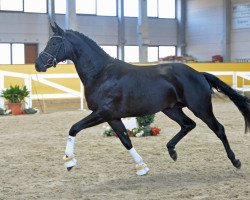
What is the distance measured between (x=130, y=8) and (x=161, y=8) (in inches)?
105

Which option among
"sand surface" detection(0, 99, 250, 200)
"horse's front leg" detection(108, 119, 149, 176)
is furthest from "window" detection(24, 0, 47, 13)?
"horse's front leg" detection(108, 119, 149, 176)

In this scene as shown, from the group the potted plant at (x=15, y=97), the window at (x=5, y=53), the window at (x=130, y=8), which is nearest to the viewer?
the potted plant at (x=15, y=97)

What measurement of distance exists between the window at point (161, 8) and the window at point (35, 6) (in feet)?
24.7

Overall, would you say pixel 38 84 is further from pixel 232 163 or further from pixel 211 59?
pixel 211 59

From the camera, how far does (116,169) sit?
6492 mm

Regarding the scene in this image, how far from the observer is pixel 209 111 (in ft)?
20.2

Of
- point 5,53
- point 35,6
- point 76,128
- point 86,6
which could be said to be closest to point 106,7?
point 86,6

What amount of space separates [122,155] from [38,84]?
10.6 meters

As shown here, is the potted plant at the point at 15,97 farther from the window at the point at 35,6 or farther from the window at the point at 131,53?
the window at the point at 131,53

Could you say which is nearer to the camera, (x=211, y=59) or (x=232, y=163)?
(x=232, y=163)

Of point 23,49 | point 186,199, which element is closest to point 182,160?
point 186,199

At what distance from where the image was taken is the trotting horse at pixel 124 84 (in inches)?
232

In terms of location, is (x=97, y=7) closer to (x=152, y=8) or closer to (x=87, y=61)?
(x=152, y=8)

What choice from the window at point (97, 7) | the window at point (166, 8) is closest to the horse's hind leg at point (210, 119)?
the window at point (97, 7)
